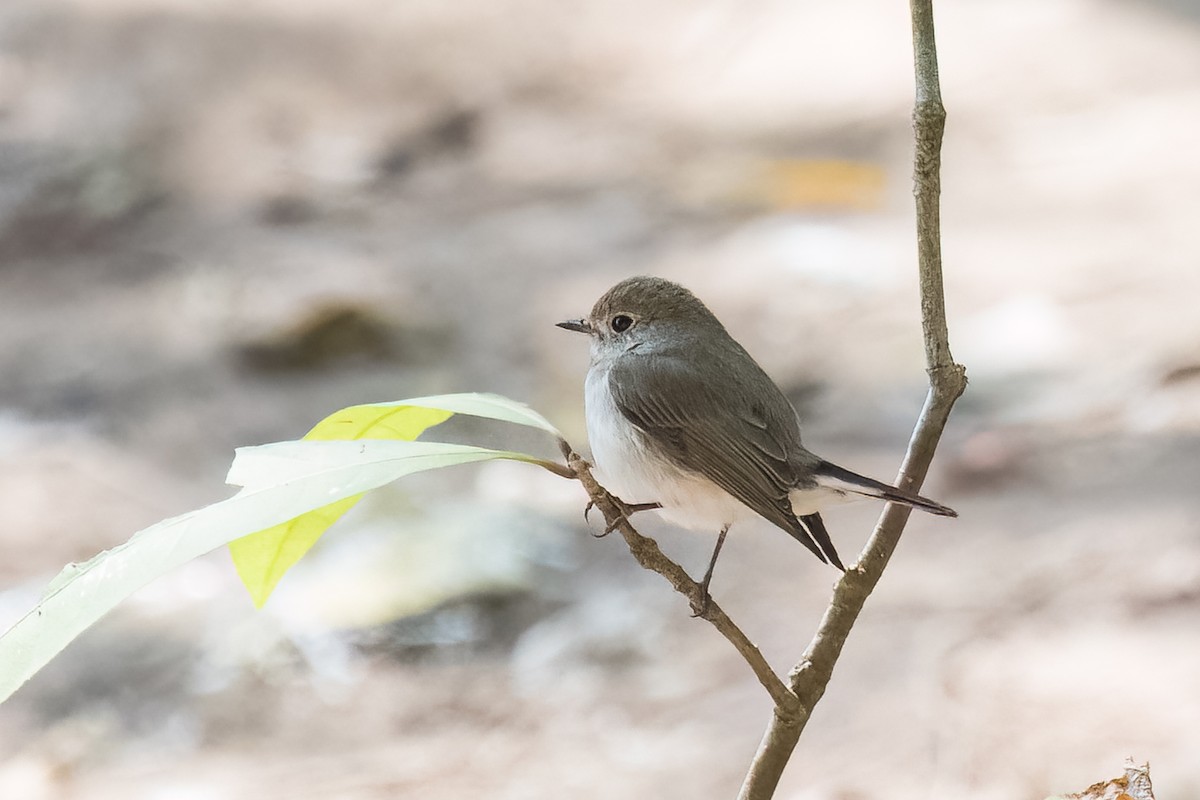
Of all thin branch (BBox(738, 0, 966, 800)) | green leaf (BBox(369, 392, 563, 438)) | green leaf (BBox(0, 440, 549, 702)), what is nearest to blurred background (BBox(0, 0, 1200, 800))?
thin branch (BBox(738, 0, 966, 800))

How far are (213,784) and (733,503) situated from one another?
1.15 metres

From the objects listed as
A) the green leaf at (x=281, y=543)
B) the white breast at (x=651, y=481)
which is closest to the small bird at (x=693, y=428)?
the white breast at (x=651, y=481)

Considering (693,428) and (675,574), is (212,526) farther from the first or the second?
(693,428)

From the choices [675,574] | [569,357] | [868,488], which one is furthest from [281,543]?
[569,357]

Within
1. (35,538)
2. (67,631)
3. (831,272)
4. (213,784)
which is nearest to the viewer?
(67,631)

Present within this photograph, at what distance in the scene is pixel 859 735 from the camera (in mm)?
2125

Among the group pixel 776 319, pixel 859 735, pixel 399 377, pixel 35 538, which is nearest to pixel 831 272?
pixel 776 319

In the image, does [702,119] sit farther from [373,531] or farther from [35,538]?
[35,538]

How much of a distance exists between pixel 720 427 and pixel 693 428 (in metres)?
0.04

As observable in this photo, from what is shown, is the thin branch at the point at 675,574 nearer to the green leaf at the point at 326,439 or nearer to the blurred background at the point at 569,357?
the green leaf at the point at 326,439

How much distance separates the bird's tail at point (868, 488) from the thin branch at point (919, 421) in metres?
0.02

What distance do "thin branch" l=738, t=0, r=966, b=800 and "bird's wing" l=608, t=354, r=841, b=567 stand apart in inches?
7.4

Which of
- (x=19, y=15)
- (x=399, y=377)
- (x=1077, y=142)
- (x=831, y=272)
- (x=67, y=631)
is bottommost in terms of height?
(x=67, y=631)

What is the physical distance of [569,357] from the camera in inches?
135
